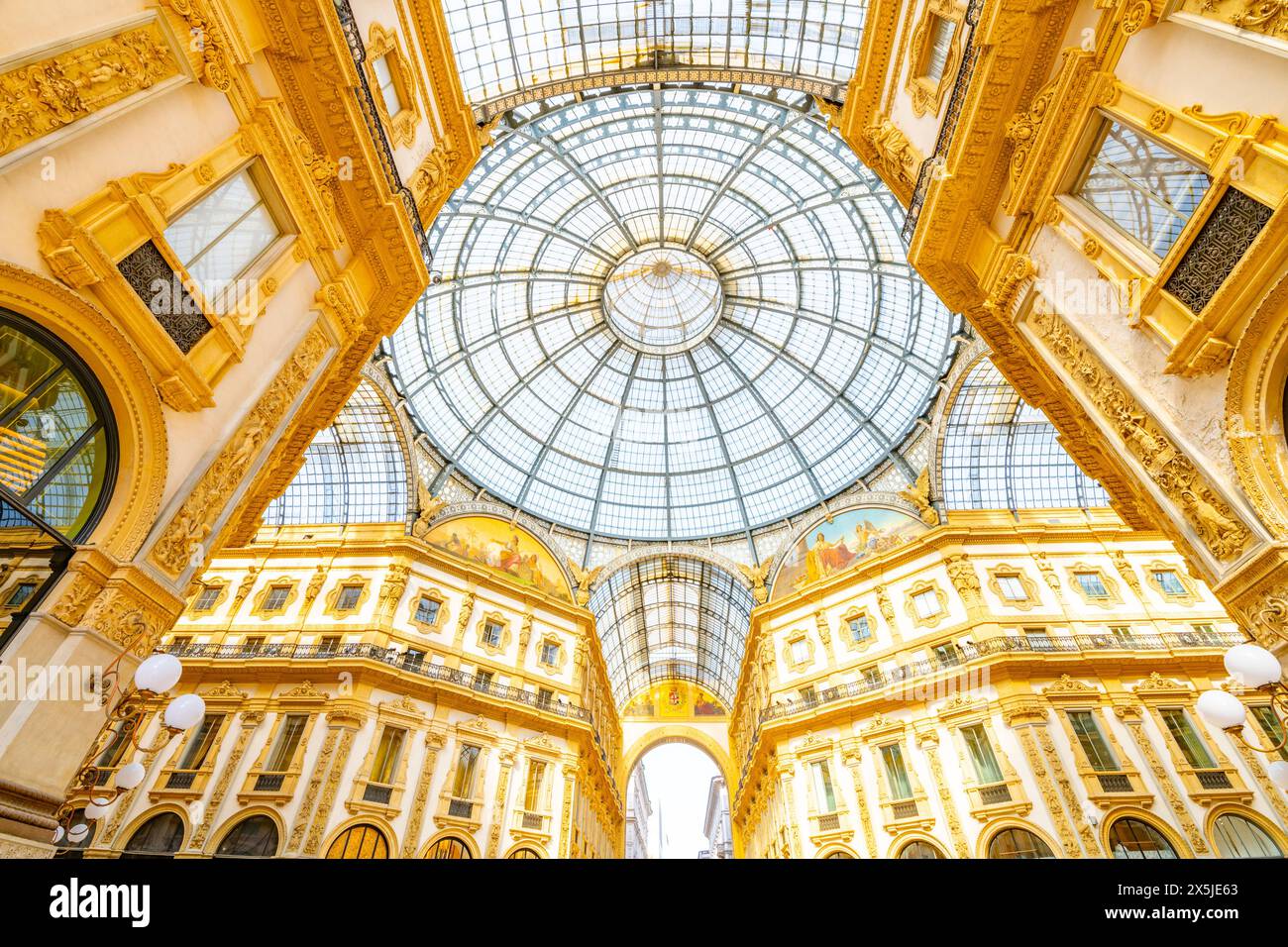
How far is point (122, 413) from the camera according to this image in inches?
325

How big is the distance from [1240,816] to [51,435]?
31456mm

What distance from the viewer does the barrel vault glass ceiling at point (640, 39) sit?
19.0 meters

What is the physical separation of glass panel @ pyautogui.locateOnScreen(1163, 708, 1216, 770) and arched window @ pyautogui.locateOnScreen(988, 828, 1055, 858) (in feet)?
20.0

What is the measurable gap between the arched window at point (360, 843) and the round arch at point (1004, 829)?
20.5 meters

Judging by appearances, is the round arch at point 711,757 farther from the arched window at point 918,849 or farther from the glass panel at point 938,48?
the glass panel at point 938,48

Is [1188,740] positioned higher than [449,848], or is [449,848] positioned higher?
[1188,740]

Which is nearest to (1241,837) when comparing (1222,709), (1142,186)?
(1222,709)

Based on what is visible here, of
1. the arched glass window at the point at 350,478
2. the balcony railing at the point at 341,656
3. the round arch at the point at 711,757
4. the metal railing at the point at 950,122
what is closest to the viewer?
the metal railing at the point at 950,122

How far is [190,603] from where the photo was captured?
995 inches

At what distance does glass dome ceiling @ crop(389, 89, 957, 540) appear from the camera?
93.8 feet

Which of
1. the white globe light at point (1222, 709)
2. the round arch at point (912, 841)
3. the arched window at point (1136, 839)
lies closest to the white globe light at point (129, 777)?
the white globe light at point (1222, 709)

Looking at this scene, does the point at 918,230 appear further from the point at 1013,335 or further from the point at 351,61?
the point at 351,61

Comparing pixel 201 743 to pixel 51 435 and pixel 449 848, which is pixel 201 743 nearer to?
pixel 449 848
